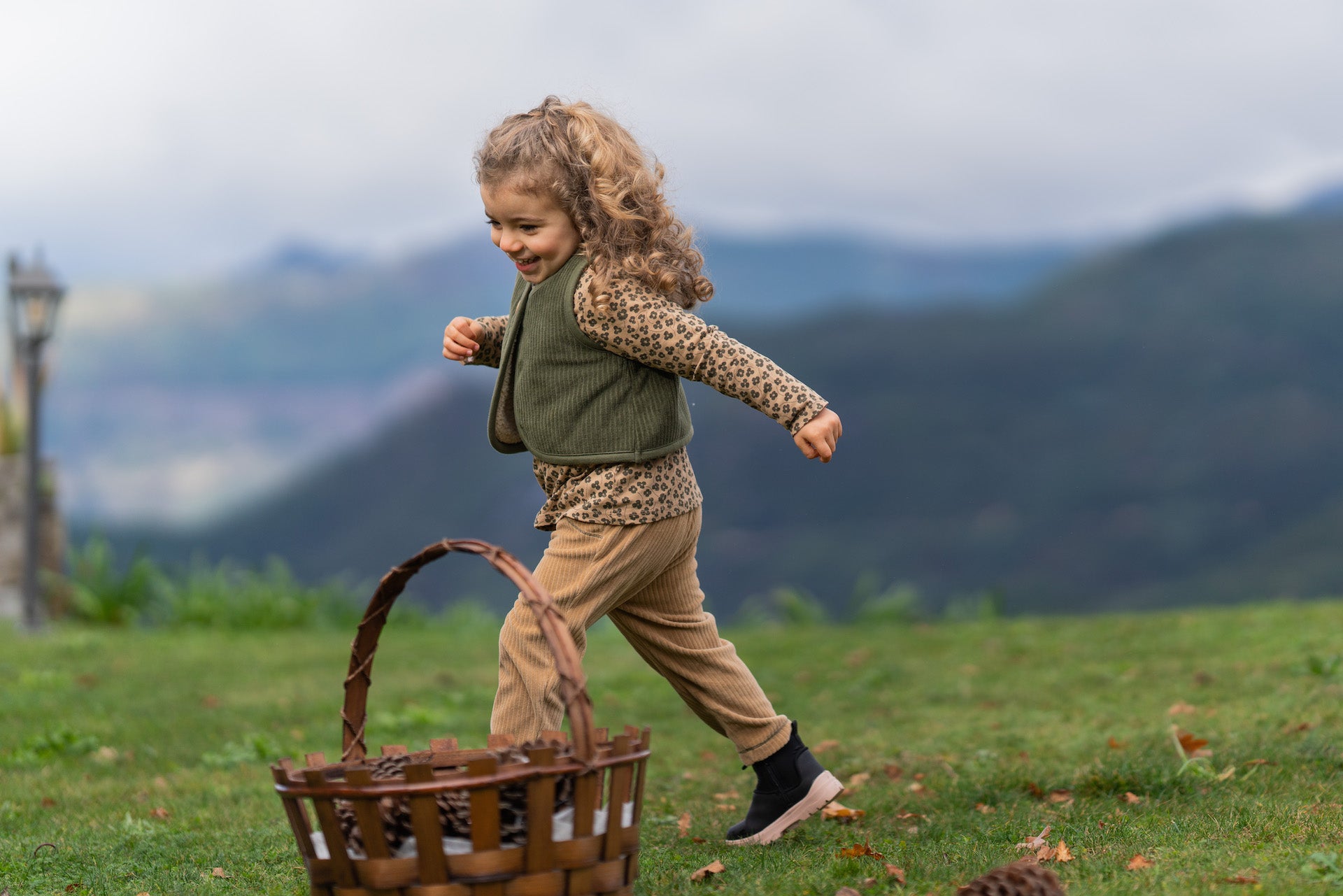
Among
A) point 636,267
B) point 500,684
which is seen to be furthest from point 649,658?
point 636,267

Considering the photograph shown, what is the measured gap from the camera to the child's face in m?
2.96

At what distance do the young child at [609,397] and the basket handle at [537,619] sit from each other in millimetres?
316

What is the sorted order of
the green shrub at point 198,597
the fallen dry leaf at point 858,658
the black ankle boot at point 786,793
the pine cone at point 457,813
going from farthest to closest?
1. the green shrub at point 198,597
2. the fallen dry leaf at point 858,658
3. the black ankle boot at point 786,793
4. the pine cone at point 457,813

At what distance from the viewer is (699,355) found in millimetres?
2850

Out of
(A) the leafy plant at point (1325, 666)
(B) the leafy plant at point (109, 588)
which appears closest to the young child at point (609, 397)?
(A) the leafy plant at point (1325, 666)

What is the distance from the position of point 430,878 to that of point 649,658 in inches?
48.2

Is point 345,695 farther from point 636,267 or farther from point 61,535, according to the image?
point 61,535

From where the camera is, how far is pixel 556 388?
9.80 ft

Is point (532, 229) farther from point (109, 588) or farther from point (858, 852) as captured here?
point (109, 588)

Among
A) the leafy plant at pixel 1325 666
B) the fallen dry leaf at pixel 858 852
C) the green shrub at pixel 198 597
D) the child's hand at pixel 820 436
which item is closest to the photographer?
the child's hand at pixel 820 436

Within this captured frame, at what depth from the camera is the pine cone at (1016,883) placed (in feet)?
7.36

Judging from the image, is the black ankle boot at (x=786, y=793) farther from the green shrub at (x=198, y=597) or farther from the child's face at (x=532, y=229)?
the green shrub at (x=198, y=597)

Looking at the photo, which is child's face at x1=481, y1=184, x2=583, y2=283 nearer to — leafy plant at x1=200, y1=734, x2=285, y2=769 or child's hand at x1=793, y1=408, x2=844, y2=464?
child's hand at x1=793, y1=408, x2=844, y2=464

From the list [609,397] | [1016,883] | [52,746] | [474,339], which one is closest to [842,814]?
[1016,883]
